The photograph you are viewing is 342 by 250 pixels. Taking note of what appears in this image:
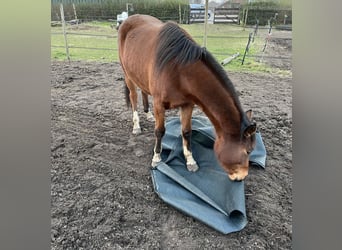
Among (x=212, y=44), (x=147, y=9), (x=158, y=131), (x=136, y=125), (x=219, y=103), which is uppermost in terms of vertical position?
(x=147, y=9)

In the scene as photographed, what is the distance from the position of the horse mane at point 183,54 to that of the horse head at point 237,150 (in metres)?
0.08

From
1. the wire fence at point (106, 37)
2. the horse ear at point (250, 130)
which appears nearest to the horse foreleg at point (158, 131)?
the horse ear at point (250, 130)

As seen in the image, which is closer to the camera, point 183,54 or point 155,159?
point 183,54

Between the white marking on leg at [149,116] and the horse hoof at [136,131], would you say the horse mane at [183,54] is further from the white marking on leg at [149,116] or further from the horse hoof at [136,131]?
the white marking on leg at [149,116]

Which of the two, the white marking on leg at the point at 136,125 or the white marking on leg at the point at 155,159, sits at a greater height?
the white marking on leg at the point at 136,125

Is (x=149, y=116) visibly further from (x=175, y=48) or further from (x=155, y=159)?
(x=175, y=48)

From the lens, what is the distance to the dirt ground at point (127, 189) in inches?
62.8

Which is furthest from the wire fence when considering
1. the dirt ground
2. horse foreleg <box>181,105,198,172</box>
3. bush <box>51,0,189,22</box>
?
horse foreleg <box>181,105,198,172</box>

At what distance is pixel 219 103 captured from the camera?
162 cm

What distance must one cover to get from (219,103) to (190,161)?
2.23ft

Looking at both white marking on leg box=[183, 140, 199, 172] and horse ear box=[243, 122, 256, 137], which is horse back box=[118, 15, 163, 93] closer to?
white marking on leg box=[183, 140, 199, 172]

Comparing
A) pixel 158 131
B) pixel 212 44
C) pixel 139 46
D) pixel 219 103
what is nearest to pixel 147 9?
pixel 212 44
